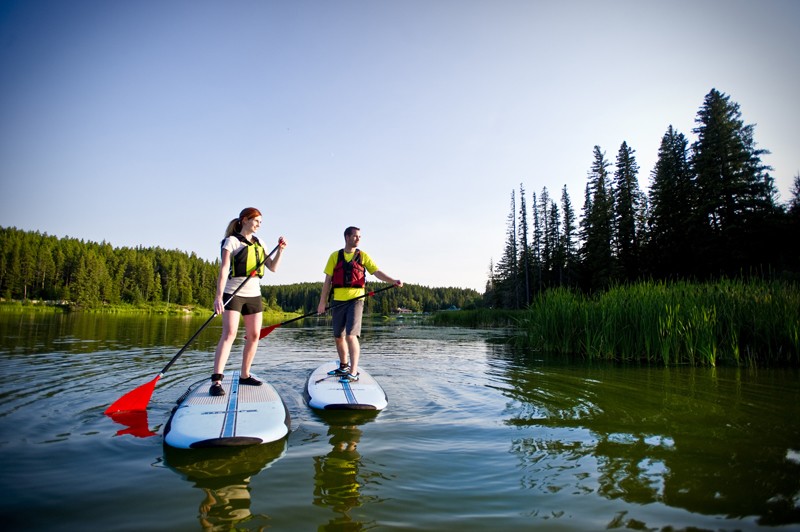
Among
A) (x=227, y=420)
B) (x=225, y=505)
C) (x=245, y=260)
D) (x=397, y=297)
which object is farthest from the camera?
(x=397, y=297)

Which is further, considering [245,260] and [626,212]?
[626,212]

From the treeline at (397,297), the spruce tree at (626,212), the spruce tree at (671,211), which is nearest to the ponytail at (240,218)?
the spruce tree at (671,211)

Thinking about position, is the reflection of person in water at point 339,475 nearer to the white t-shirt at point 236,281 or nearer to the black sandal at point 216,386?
the black sandal at point 216,386

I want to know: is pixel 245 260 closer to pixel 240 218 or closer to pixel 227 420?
pixel 240 218

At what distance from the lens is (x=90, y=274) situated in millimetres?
77375

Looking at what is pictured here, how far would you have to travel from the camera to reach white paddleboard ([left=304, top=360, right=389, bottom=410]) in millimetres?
5148

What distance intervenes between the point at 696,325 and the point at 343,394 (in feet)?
29.8

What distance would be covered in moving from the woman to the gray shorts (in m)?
1.32

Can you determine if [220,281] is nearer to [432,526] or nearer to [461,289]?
[432,526]

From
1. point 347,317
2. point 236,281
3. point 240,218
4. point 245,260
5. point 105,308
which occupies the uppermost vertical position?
point 240,218

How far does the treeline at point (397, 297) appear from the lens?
5797 inches

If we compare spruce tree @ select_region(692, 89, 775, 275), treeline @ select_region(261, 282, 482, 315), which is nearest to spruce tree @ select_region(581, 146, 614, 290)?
spruce tree @ select_region(692, 89, 775, 275)

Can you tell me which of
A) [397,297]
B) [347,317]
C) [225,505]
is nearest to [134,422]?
[225,505]

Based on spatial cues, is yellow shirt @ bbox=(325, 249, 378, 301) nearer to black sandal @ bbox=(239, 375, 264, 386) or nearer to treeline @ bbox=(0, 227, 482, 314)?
black sandal @ bbox=(239, 375, 264, 386)
